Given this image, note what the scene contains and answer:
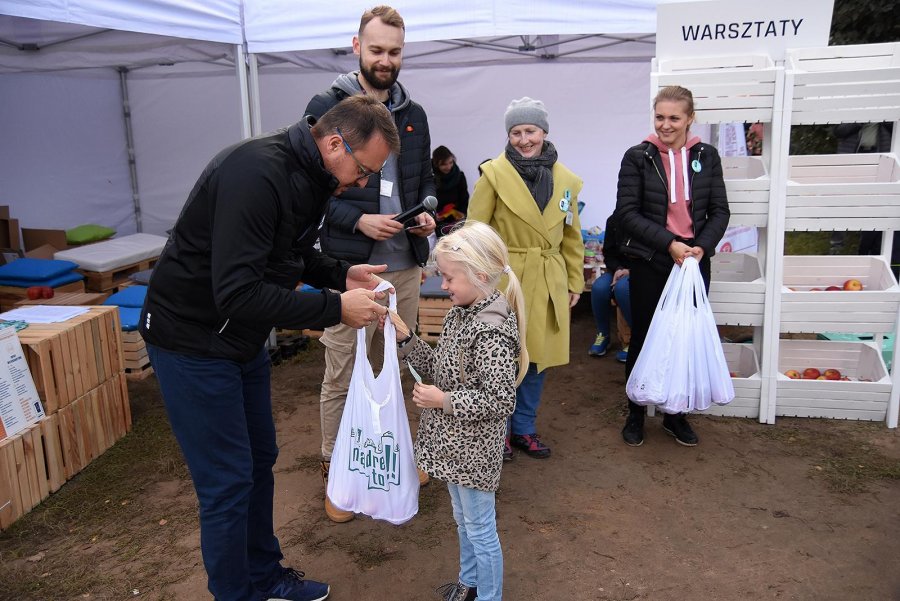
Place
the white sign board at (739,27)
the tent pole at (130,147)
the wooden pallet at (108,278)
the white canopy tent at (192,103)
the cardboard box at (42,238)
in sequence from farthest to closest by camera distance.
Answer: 1. the tent pole at (130,147)
2. the cardboard box at (42,238)
3. the white canopy tent at (192,103)
4. the wooden pallet at (108,278)
5. the white sign board at (739,27)

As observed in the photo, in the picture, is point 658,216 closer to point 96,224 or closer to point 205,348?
point 205,348

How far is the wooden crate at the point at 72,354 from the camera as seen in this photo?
3629 millimetres

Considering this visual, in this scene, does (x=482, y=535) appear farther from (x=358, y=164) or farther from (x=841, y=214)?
(x=841, y=214)

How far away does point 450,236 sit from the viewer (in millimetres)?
2422

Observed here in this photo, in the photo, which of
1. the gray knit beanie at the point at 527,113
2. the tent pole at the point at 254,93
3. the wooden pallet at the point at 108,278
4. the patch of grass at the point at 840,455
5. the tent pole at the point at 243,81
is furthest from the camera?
the wooden pallet at the point at 108,278

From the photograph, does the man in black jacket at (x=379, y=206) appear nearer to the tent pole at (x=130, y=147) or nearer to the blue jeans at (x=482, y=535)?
the blue jeans at (x=482, y=535)

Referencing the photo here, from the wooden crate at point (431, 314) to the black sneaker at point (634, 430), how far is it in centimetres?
220

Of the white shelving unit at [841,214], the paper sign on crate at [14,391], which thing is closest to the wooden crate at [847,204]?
the white shelving unit at [841,214]

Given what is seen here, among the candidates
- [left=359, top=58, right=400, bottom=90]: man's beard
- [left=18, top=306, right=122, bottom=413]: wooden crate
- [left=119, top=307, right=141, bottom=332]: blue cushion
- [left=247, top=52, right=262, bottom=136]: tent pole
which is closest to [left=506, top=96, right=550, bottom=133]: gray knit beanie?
[left=359, top=58, right=400, bottom=90]: man's beard

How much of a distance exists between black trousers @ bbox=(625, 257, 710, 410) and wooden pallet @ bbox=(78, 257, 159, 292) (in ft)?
15.0

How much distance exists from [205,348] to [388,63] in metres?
1.58

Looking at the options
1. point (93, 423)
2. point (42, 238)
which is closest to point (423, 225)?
point (93, 423)

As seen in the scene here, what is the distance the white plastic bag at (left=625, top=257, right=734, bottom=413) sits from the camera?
3.70m

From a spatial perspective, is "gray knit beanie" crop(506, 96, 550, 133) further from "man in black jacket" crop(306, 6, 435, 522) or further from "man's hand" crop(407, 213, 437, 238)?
"man's hand" crop(407, 213, 437, 238)
